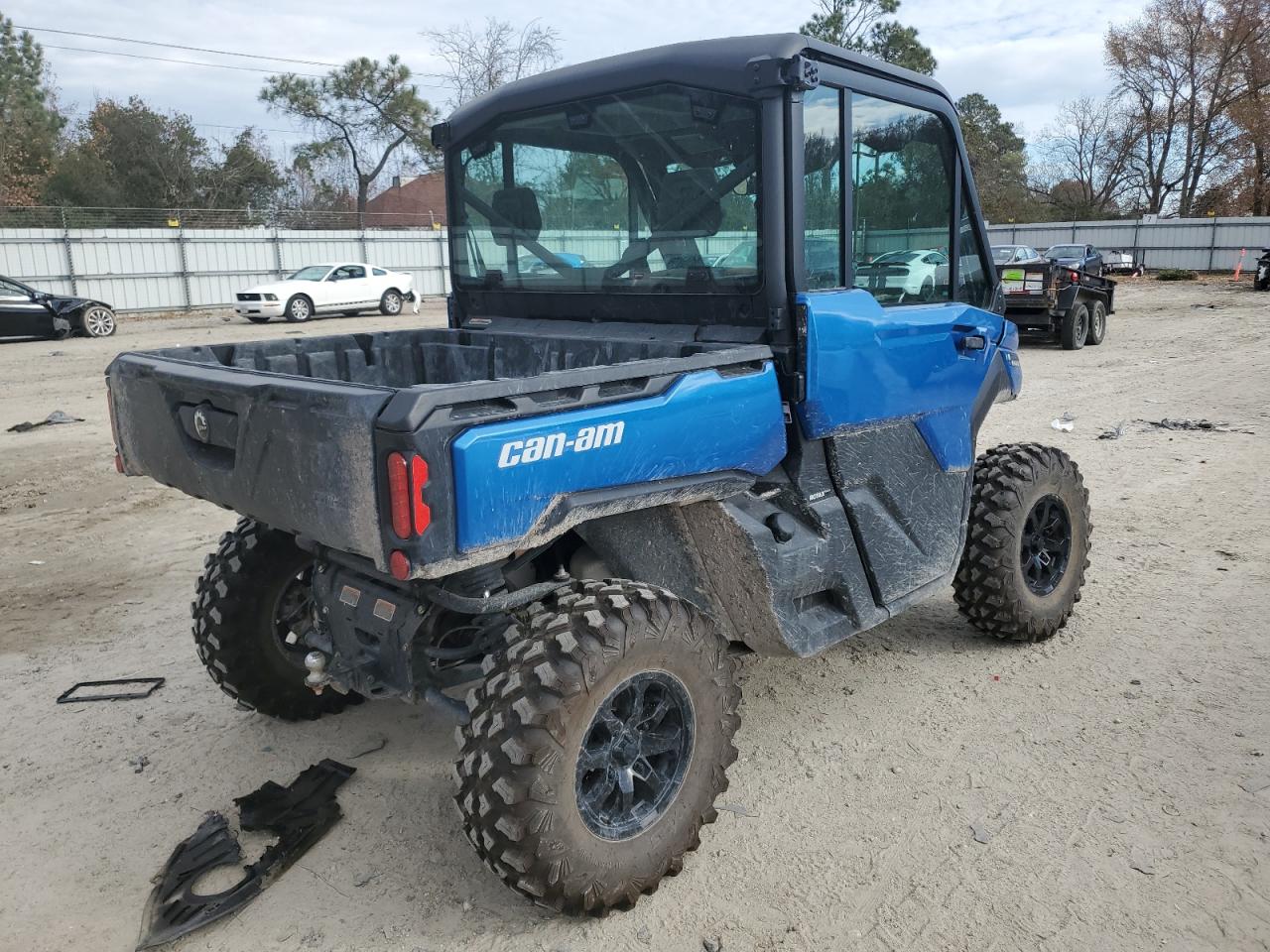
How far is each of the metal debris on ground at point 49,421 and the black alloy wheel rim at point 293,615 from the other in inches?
302

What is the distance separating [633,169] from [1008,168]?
58927 mm

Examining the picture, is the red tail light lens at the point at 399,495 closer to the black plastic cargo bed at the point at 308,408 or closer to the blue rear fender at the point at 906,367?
the black plastic cargo bed at the point at 308,408

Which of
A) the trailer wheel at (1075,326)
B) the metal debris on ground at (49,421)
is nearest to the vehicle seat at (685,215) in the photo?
the metal debris on ground at (49,421)

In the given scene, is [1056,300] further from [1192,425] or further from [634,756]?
[634,756]

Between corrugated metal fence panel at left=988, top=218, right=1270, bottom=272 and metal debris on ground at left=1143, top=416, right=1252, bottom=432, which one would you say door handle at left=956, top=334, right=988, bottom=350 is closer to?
metal debris on ground at left=1143, top=416, right=1252, bottom=432

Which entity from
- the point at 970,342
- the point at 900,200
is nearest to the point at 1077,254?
the point at 970,342

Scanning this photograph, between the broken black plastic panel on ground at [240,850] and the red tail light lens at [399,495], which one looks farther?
the broken black plastic panel on ground at [240,850]

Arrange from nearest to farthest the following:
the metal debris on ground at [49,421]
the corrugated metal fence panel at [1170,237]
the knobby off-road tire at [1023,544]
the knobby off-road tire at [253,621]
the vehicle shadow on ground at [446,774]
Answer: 1. the vehicle shadow on ground at [446,774]
2. the knobby off-road tire at [253,621]
3. the knobby off-road tire at [1023,544]
4. the metal debris on ground at [49,421]
5. the corrugated metal fence panel at [1170,237]

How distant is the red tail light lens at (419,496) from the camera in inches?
92.3

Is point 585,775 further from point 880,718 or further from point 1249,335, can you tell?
point 1249,335

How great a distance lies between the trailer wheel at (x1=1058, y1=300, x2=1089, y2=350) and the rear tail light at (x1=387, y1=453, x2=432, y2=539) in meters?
15.3

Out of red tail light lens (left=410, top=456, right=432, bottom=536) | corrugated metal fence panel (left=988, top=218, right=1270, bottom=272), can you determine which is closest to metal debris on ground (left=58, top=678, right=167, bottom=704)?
red tail light lens (left=410, top=456, right=432, bottom=536)

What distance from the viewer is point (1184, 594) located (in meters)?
5.11

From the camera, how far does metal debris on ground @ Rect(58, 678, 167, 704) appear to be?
4.13 m
